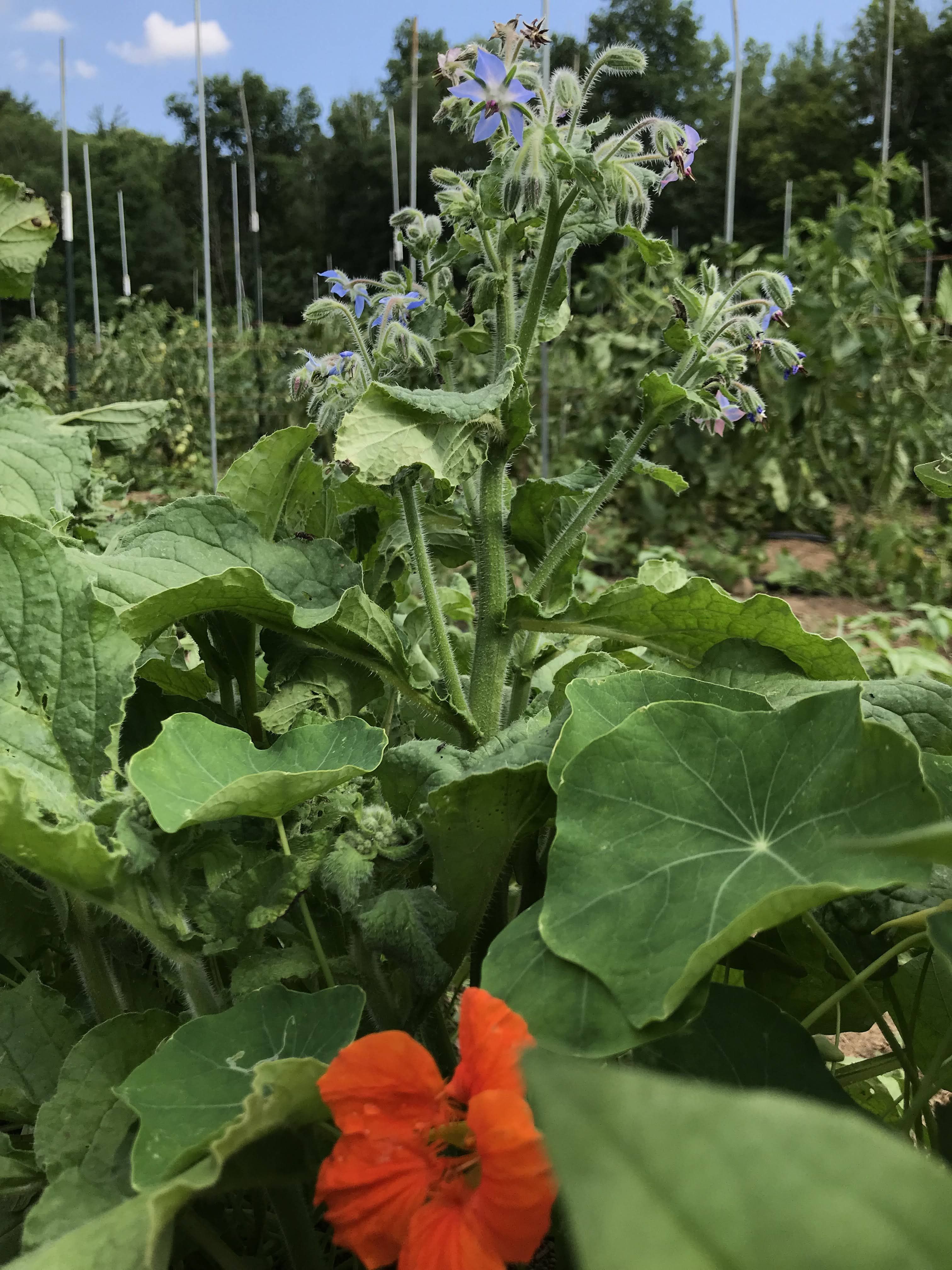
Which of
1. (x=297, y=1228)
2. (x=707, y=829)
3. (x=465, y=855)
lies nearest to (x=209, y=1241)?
(x=297, y=1228)

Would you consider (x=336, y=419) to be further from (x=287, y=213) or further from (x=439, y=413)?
(x=287, y=213)

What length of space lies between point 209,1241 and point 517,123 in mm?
903

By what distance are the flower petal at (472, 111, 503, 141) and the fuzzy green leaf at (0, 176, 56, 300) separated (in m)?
0.64

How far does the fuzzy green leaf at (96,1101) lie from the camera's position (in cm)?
52

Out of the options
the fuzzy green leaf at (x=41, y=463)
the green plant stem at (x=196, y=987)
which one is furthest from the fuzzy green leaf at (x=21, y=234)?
the green plant stem at (x=196, y=987)

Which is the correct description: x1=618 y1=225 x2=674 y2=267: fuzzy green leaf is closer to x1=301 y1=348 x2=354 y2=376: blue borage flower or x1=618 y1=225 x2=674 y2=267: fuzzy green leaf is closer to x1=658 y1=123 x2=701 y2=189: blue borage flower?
x1=658 y1=123 x2=701 y2=189: blue borage flower

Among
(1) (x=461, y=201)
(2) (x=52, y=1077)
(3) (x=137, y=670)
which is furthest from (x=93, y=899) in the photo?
(1) (x=461, y=201)

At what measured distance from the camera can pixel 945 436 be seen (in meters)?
4.96

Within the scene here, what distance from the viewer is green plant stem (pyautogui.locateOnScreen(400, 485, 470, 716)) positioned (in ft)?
2.85

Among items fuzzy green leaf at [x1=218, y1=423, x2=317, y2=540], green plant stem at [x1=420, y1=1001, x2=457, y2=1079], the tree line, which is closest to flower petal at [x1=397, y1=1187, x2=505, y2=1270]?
green plant stem at [x1=420, y1=1001, x2=457, y2=1079]

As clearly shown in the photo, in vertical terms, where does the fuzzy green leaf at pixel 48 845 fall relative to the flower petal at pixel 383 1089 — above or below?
above

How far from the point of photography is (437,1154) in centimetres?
49

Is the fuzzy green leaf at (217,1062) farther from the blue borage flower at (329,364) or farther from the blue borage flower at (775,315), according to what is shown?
the blue borage flower at (775,315)

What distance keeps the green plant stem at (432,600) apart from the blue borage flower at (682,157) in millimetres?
408
